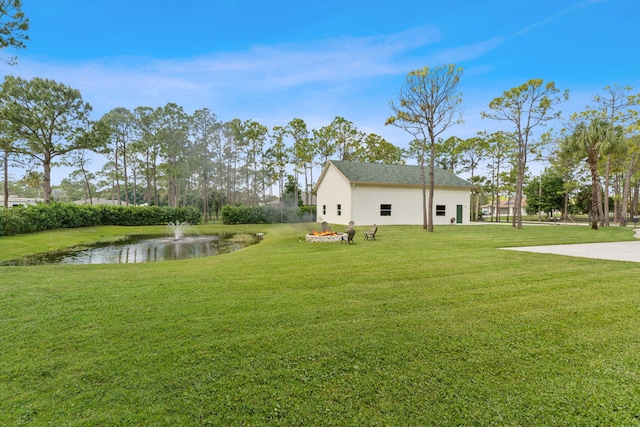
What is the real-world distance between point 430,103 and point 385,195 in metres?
7.50

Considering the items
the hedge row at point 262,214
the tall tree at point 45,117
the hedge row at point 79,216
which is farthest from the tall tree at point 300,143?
the tall tree at point 45,117

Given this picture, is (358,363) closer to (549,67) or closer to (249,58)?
(249,58)

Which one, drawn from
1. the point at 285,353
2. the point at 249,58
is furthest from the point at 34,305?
the point at 249,58

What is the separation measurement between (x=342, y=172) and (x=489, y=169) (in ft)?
75.3

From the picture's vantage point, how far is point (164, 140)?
1284 inches

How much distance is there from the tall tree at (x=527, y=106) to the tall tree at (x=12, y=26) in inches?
854

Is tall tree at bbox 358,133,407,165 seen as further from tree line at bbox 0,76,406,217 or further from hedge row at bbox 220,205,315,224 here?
hedge row at bbox 220,205,315,224

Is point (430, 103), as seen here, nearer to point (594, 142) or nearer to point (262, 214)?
point (594, 142)

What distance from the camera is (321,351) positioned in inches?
111

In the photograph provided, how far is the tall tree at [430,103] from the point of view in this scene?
15273 mm

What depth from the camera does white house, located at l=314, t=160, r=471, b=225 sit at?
68.3 feet

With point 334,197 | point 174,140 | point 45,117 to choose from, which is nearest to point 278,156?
point 334,197

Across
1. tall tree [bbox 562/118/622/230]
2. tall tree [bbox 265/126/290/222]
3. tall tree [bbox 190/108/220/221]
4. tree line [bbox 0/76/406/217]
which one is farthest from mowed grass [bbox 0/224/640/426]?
tall tree [bbox 190/108/220/221]

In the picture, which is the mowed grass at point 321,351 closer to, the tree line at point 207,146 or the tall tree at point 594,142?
the tall tree at point 594,142
